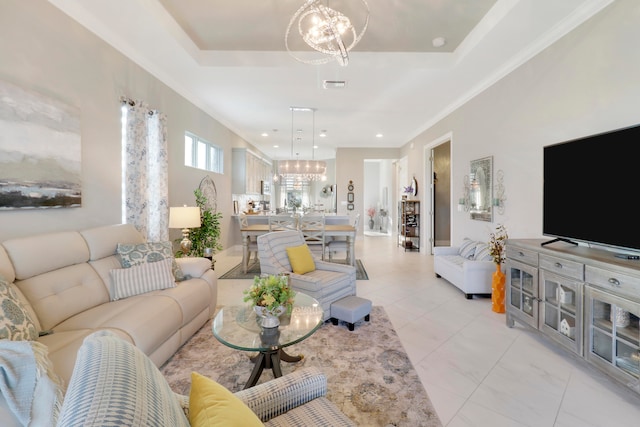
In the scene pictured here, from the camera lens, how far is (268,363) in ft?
7.41

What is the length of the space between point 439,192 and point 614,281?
17.4ft

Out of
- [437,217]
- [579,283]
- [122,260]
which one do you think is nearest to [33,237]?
[122,260]

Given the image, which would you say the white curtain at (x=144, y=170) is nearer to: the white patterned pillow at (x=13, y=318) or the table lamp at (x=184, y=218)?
the table lamp at (x=184, y=218)

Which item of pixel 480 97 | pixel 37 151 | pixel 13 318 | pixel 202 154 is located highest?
pixel 480 97

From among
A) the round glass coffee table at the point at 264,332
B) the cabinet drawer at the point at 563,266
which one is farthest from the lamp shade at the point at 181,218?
the cabinet drawer at the point at 563,266

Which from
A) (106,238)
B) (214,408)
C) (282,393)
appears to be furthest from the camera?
(106,238)

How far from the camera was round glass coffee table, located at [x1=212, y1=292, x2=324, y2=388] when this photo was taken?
1.87 metres

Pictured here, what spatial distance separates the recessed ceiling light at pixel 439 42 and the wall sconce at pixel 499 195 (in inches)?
68.3

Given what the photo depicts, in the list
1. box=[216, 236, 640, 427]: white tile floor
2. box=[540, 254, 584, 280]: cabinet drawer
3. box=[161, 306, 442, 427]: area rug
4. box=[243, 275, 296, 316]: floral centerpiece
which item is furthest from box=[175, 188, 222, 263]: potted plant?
box=[540, 254, 584, 280]: cabinet drawer

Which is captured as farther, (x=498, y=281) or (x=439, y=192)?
(x=439, y=192)

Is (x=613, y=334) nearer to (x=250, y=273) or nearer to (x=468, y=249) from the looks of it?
(x=468, y=249)

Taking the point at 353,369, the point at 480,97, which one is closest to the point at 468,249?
the point at 480,97

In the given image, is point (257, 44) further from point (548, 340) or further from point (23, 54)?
point (548, 340)

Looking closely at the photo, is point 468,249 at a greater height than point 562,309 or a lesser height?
greater
